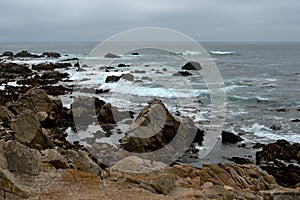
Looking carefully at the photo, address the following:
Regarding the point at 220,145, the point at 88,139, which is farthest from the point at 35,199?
the point at 220,145

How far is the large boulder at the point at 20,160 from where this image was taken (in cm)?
1034

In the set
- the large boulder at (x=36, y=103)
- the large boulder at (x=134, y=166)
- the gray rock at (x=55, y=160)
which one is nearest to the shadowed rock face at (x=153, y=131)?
the large boulder at (x=134, y=166)

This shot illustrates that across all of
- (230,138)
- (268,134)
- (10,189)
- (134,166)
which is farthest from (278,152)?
(10,189)

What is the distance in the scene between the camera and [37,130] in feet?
61.9

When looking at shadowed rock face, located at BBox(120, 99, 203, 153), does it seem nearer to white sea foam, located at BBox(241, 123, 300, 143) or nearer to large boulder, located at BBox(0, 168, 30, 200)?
white sea foam, located at BBox(241, 123, 300, 143)

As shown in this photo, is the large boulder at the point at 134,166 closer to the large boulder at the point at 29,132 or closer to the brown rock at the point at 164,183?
the brown rock at the point at 164,183

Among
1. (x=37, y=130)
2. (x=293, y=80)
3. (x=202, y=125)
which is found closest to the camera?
(x=37, y=130)

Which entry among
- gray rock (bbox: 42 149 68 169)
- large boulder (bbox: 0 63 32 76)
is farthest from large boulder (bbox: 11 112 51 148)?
large boulder (bbox: 0 63 32 76)

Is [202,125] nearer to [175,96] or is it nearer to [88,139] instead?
[88,139]

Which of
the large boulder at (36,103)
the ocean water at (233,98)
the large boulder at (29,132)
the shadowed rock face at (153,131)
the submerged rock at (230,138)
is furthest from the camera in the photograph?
the large boulder at (36,103)

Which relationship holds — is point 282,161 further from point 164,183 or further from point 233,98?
point 233,98

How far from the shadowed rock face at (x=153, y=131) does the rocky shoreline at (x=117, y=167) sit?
52 millimetres

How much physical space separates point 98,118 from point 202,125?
705 cm

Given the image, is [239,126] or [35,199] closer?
[35,199]
